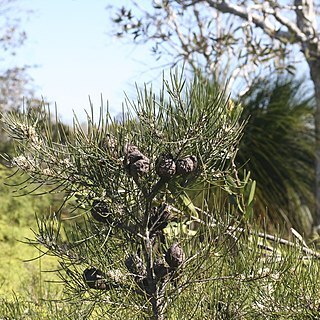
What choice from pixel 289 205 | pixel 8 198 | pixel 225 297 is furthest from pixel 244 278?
pixel 289 205

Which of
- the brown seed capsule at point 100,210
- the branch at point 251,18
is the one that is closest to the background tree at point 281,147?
the branch at point 251,18

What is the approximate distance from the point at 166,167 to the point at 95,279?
25cm

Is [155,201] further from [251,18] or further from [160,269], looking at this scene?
[251,18]

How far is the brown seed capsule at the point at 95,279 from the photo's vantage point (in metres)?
1.03

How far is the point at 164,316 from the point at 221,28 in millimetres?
8799

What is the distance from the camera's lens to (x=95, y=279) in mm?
1030

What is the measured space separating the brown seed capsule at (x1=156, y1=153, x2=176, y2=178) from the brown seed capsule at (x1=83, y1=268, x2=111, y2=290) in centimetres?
22

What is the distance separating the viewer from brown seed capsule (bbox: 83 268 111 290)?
1.03m

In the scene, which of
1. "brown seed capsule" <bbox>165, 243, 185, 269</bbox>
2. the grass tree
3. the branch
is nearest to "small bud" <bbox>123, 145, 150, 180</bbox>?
the grass tree

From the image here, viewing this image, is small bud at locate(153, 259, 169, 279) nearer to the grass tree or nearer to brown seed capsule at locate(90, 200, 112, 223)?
the grass tree

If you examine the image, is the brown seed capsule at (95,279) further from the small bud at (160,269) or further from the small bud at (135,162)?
the small bud at (135,162)

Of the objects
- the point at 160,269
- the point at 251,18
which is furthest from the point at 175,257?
the point at 251,18

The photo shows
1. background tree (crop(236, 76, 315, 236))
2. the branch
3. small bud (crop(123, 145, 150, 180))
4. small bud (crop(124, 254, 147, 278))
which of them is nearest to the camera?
small bud (crop(123, 145, 150, 180))

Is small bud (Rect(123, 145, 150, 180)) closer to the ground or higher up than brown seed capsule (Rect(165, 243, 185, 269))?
higher up
